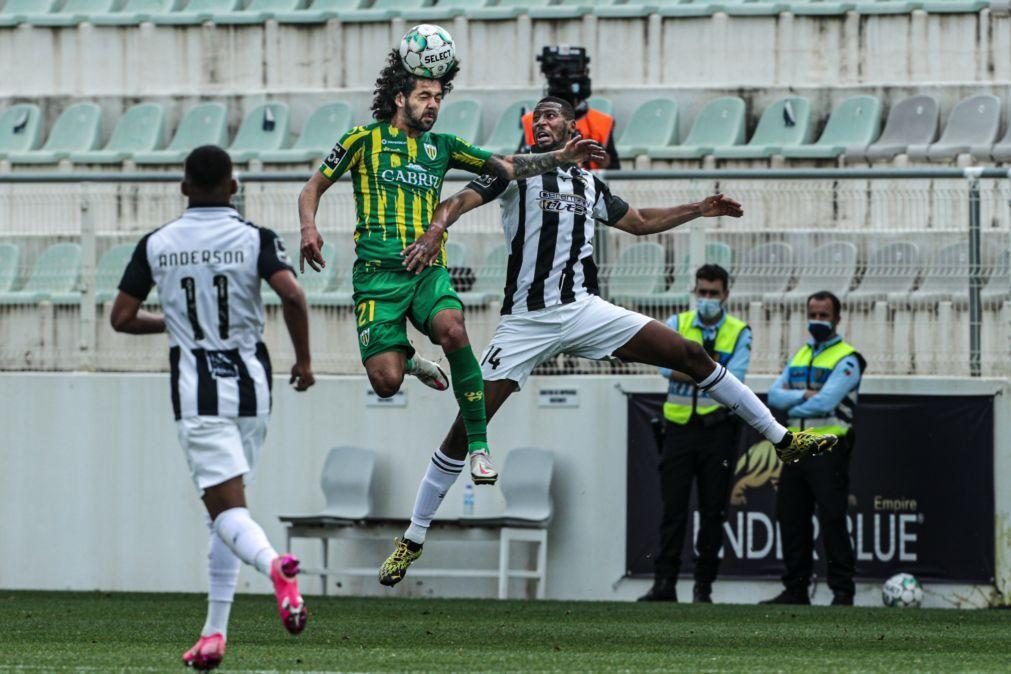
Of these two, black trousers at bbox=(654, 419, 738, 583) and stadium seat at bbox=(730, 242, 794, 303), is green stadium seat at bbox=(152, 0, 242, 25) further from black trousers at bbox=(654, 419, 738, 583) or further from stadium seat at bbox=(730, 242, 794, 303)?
black trousers at bbox=(654, 419, 738, 583)

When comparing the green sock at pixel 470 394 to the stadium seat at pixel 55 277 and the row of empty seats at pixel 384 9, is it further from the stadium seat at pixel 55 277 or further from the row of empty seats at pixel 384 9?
the row of empty seats at pixel 384 9

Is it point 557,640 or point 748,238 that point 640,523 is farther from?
point 557,640

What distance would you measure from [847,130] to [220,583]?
12673mm

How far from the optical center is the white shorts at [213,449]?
7.35 meters

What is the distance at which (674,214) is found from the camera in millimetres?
10453

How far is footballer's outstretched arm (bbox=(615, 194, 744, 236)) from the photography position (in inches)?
409

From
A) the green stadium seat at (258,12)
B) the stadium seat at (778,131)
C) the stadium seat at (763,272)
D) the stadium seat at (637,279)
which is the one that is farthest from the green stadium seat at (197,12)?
the stadium seat at (763,272)

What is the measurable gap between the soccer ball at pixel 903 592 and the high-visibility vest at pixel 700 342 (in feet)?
5.55

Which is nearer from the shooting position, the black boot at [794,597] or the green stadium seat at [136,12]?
the black boot at [794,597]

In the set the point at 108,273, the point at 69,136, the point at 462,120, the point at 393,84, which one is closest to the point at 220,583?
the point at 393,84

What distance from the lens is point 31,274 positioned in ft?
50.7

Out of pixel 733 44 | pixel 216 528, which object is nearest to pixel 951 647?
pixel 216 528

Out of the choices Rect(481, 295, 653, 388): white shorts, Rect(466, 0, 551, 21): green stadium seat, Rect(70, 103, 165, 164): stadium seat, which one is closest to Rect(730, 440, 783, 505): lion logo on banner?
Rect(481, 295, 653, 388): white shorts

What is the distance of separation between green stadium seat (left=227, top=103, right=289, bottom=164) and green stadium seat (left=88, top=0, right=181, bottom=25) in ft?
7.56
